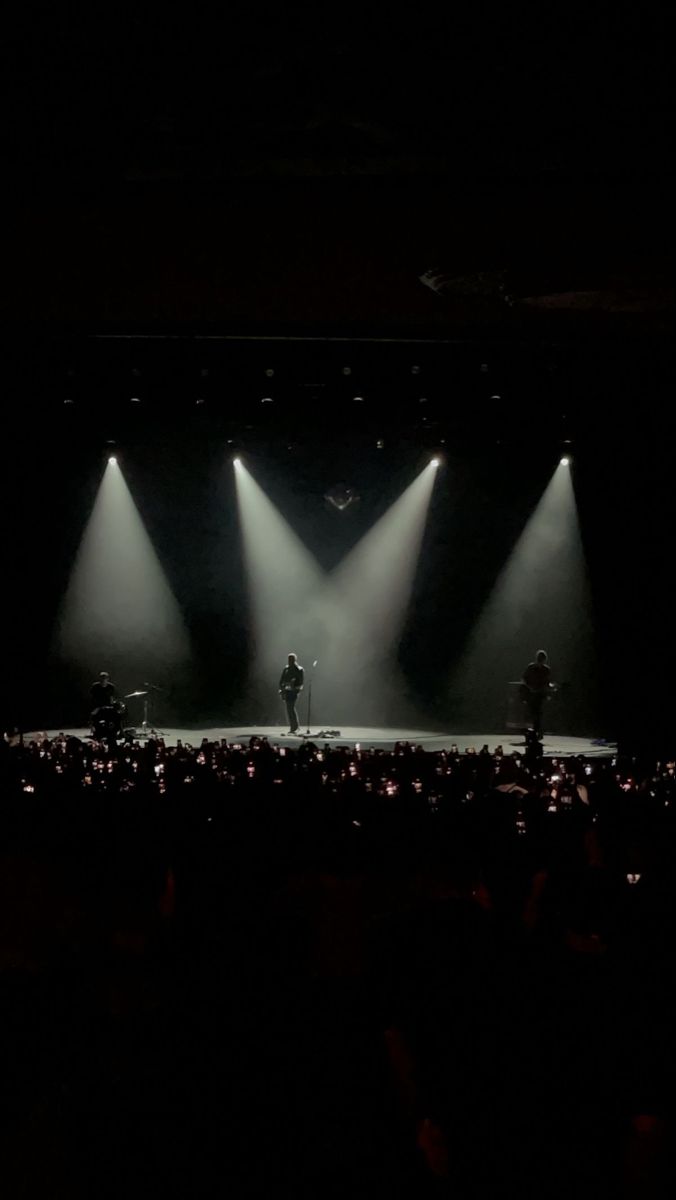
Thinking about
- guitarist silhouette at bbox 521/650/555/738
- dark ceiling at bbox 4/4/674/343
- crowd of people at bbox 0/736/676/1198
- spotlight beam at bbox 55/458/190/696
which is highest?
dark ceiling at bbox 4/4/674/343

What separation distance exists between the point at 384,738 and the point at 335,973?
443 inches

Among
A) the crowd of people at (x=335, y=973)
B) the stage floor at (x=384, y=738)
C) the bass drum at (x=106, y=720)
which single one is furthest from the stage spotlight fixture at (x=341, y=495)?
the crowd of people at (x=335, y=973)

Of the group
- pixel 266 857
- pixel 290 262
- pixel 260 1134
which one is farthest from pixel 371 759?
pixel 290 262

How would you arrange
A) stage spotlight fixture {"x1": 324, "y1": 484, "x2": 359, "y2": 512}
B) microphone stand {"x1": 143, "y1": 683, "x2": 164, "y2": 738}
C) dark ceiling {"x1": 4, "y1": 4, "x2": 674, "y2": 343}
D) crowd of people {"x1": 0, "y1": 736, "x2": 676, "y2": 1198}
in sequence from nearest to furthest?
1. crowd of people {"x1": 0, "y1": 736, "x2": 676, "y2": 1198}
2. dark ceiling {"x1": 4, "y1": 4, "x2": 674, "y2": 343}
3. microphone stand {"x1": 143, "y1": 683, "x2": 164, "y2": 738}
4. stage spotlight fixture {"x1": 324, "y1": 484, "x2": 359, "y2": 512}

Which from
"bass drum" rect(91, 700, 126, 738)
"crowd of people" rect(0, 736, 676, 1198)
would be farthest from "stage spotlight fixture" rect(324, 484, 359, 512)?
"crowd of people" rect(0, 736, 676, 1198)

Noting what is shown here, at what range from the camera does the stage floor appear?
48.7 feet

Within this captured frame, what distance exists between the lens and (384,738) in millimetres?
16000

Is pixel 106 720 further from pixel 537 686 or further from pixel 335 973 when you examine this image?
pixel 335 973

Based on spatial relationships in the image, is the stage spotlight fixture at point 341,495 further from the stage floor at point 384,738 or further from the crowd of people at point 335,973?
the crowd of people at point 335,973

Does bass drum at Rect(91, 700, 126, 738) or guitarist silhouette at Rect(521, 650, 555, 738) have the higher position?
guitarist silhouette at Rect(521, 650, 555, 738)

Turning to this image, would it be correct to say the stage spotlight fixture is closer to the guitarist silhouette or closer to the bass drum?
the guitarist silhouette

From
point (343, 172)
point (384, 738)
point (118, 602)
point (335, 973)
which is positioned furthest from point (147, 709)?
point (335, 973)

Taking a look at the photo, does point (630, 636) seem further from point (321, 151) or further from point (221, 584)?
point (321, 151)

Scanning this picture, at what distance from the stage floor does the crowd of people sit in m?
8.97
